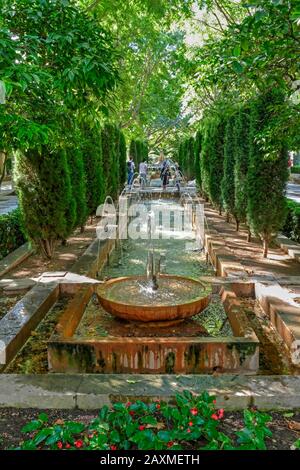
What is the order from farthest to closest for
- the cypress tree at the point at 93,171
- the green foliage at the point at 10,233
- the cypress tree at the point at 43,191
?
the cypress tree at the point at 93,171 → the green foliage at the point at 10,233 → the cypress tree at the point at 43,191

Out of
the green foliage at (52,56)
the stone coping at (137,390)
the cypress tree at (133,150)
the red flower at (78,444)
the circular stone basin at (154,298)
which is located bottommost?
the stone coping at (137,390)

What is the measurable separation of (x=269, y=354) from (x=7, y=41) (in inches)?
137

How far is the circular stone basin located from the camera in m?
4.20

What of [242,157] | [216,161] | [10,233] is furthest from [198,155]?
[10,233]

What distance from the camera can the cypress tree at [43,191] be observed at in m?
7.19

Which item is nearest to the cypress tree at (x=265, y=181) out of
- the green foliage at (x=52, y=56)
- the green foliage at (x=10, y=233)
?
the green foliage at (x=10, y=233)

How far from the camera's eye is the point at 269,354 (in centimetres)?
408

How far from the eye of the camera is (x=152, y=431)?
8.68ft

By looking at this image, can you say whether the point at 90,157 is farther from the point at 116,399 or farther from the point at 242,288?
the point at 116,399

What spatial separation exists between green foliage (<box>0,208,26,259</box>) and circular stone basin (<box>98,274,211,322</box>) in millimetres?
3306

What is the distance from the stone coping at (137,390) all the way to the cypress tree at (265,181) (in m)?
4.62

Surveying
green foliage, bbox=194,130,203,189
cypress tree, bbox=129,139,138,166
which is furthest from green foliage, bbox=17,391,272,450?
cypress tree, bbox=129,139,138,166

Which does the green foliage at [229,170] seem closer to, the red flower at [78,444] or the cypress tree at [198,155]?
the cypress tree at [198,155]

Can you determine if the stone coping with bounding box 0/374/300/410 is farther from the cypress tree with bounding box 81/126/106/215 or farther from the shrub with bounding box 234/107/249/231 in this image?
the cypress tree with bounding box 81/126/106/215
